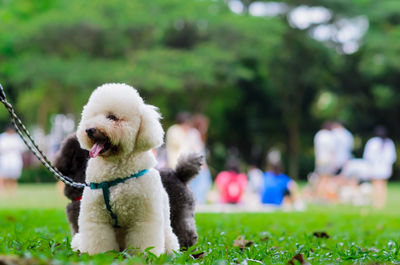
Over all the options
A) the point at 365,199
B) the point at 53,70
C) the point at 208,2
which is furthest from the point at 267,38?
the point at 365,199

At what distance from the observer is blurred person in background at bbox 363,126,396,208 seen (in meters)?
11.8

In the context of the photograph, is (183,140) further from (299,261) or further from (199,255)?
(299,261)

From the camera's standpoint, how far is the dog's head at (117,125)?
2953mm

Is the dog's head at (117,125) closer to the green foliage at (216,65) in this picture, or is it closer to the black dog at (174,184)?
the black dog at (174,184)

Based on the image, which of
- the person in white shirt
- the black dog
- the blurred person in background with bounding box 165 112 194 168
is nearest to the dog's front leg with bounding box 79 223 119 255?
the black dog

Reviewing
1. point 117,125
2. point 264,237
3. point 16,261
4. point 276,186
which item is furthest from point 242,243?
point 276,186

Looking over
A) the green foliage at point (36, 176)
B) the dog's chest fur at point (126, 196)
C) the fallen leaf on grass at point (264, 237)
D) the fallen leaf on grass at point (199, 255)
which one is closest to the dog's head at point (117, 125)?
the dog's chest fur at point (126, 196)

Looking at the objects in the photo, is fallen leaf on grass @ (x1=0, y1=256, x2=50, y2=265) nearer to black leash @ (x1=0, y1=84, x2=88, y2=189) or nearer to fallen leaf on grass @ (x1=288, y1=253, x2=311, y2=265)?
black leash @ (x1=0, y1=84, x2=88, y2=189)

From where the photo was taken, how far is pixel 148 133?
120 inches

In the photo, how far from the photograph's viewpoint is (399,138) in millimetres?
32625

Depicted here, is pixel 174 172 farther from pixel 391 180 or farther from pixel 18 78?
pixel 391 180

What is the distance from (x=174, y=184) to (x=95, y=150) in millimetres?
1048

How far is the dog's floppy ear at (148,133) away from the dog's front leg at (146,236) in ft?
1.43

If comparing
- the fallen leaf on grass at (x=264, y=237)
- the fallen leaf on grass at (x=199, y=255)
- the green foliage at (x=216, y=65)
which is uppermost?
the green foliage at (x=216, y=65)
